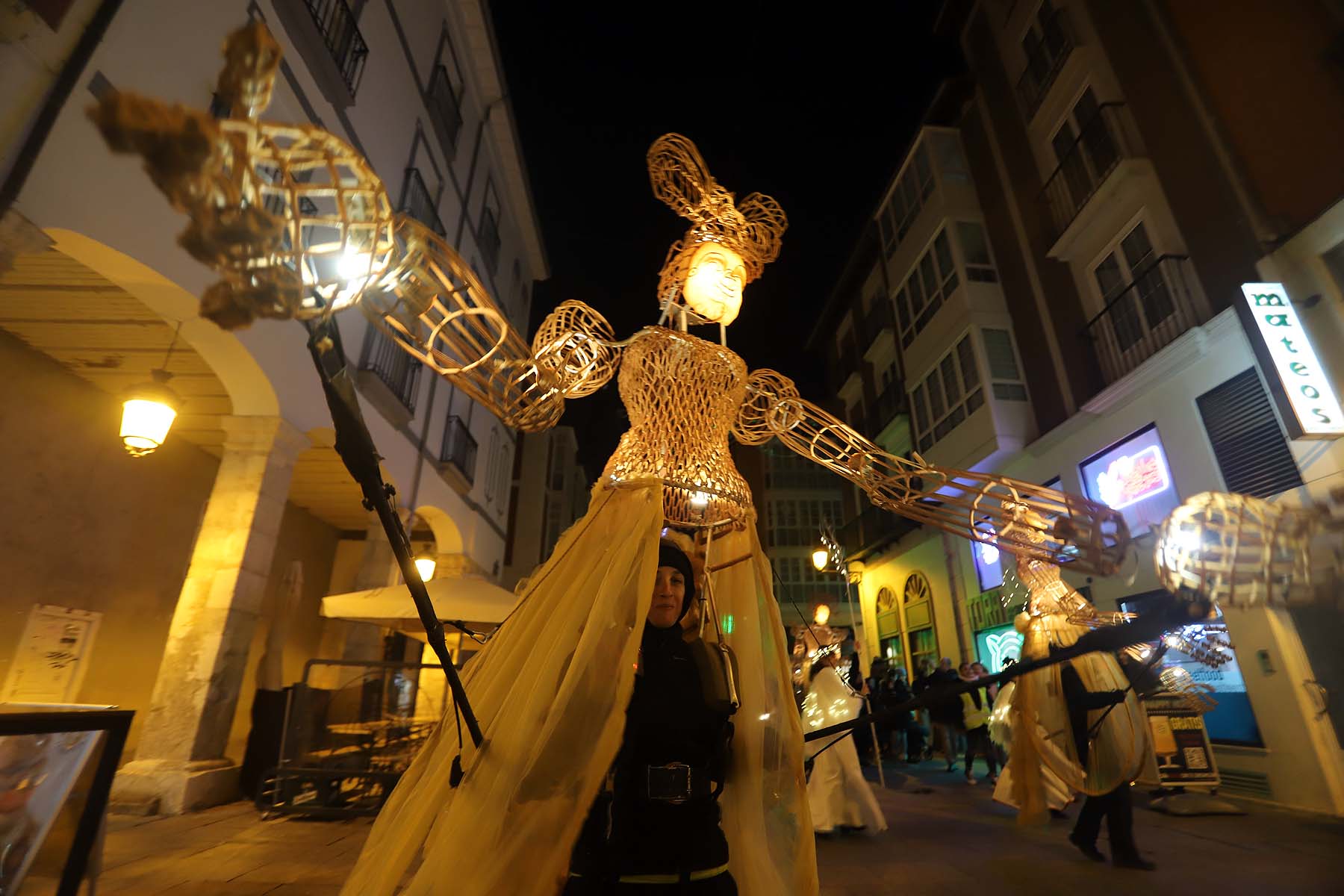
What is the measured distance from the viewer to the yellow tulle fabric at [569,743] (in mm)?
Result: 1347

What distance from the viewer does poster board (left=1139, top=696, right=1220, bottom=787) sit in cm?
540

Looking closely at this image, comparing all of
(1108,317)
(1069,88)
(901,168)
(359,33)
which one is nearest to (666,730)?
(359,33)

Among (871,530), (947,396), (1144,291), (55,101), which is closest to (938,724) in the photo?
(947,396)

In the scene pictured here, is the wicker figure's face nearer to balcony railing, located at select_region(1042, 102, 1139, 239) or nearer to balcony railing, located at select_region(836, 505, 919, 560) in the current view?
balcony railing, located at select_region(1042, 102, 1139, 239)

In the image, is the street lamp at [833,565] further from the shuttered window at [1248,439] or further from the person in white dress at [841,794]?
the shuttered window at [1248,439]

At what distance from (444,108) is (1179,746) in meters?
12.6

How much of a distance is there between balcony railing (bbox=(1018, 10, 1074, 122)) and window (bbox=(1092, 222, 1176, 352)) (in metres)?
3.25

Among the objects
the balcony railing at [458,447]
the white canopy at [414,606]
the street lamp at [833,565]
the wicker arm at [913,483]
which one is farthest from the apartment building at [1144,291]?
the balcony railing at [458,447]

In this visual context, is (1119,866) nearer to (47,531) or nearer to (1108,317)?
(1108,317)

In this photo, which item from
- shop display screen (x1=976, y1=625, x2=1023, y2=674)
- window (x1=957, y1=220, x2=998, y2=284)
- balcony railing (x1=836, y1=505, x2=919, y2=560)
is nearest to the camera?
shop display screen (x1=976, y1=625, x2=1023, y2=674)

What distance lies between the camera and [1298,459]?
5.68 m

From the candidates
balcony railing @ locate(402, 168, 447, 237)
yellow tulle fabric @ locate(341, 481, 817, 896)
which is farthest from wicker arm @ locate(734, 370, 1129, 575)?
balcony railing @ locate(402, 168, 447, 237)

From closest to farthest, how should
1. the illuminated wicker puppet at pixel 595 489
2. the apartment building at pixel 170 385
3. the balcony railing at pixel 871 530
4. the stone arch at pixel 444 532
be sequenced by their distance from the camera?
the illuminated wicker puppet at pixel 595 489 < the apartment building at pixel 170 385 < the stone arch at pixel 444 532 < the balcony railing at pixel 871 530

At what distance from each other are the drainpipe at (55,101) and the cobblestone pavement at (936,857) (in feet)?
12.1
